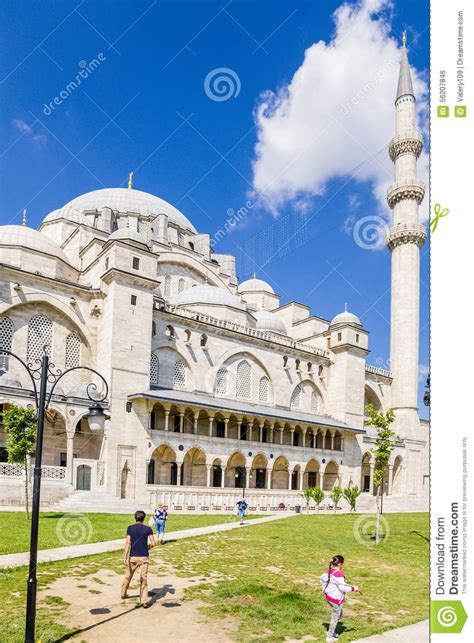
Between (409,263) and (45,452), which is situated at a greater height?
(409,263)

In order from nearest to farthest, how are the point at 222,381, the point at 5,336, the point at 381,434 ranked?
the point at 381,434 < the point at 5,336 < the point at 222,381

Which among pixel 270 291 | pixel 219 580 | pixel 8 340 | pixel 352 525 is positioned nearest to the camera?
pixel 219 580

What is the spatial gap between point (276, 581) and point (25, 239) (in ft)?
99.5

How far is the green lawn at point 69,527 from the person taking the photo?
1558 cm

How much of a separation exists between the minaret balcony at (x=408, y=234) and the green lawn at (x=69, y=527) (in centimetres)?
3171

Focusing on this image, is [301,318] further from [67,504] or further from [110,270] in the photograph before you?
[67,504]

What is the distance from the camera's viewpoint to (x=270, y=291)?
59594 millimetres

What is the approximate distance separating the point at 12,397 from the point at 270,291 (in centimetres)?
3608

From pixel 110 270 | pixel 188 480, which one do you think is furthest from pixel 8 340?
pixel 188 480

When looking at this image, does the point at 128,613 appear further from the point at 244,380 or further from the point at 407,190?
the point at 407,190

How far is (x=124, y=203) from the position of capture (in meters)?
53.1

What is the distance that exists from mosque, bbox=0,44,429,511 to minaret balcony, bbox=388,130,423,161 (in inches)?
6.4

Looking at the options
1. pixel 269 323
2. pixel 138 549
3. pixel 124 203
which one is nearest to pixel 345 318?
pixel 269 323

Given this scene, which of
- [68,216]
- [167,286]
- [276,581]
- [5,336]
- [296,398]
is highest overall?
[68,216]
